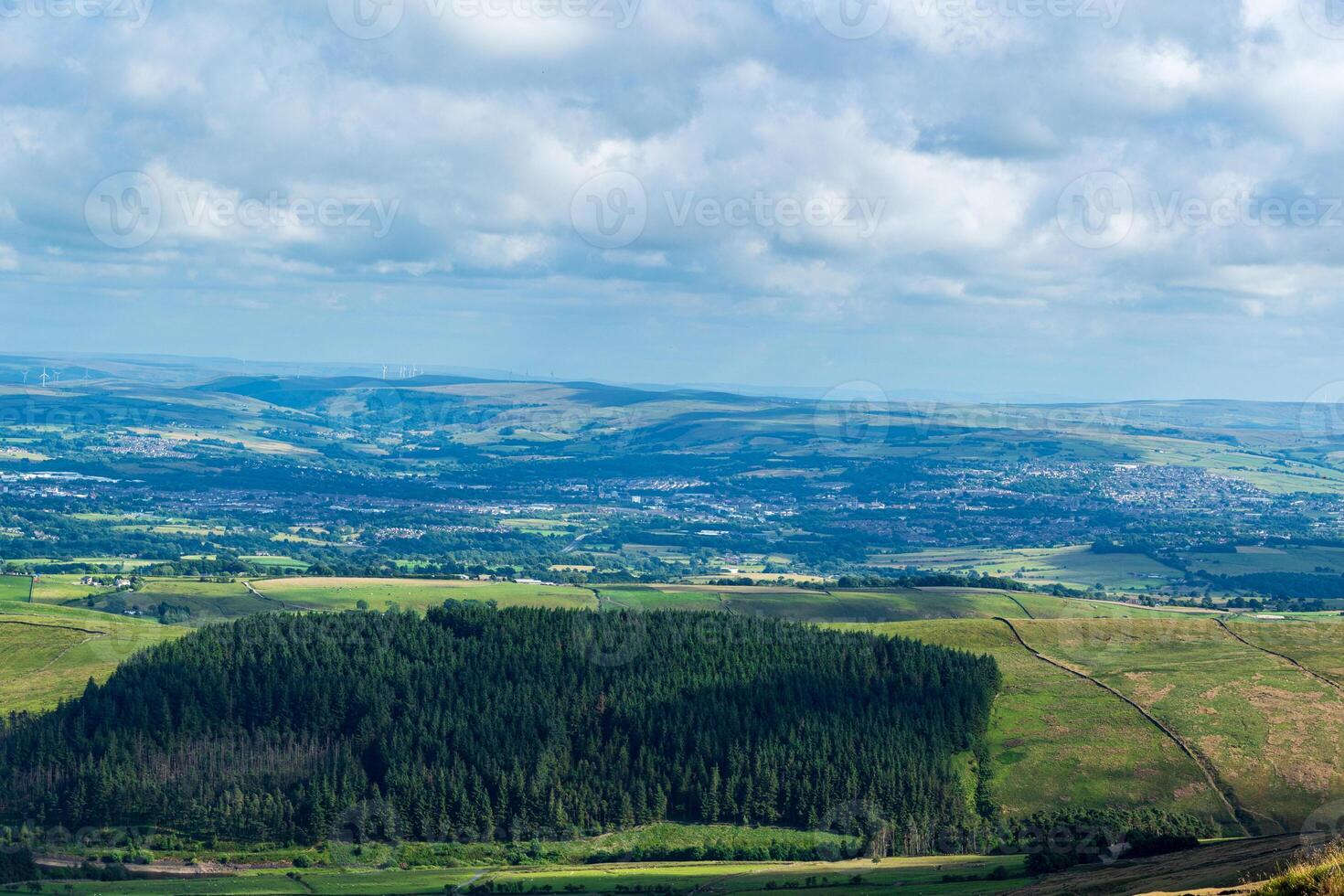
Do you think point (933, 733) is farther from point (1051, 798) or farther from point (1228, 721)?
point (1228, 721)

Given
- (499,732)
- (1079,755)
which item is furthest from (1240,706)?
(499,732)

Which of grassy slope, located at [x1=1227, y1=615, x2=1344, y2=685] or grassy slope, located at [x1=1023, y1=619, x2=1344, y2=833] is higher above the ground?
grassy slope, located at [x1=1227, y1=615, x2=1344, y2=685]

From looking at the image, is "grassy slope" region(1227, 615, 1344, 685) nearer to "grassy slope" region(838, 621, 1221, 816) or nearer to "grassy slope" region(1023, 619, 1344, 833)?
"grassy slope" region(1023, 619, 1344, 833)

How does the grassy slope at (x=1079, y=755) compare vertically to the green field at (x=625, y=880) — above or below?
above

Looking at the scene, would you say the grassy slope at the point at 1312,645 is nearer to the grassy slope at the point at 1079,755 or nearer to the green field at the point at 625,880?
the grassy slope at the point at 1079,755

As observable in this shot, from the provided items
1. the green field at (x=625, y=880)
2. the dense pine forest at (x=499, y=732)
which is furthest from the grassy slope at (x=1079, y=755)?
the green field at (x=625, y=880)

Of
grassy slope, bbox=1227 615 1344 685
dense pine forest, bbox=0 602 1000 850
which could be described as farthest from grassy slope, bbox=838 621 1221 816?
grassy slope, bbox=1227 615 1344 685
